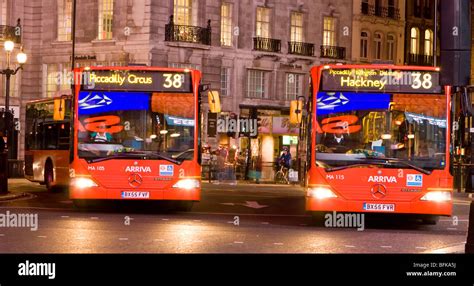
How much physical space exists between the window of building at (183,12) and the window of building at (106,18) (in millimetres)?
3120

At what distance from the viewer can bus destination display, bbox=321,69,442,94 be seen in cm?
2002

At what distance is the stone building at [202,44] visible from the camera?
51.9m

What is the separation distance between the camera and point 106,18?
52.5m

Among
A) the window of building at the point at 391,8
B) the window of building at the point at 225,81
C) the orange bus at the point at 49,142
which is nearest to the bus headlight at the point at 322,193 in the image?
the orange bus at the point at 49,142

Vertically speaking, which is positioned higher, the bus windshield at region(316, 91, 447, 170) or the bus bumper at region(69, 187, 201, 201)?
the bus windshield at region(316, 91, 447, 170)

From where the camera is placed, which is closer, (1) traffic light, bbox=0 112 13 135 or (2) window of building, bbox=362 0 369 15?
(1) traffic light, bbox=0 112 13 135

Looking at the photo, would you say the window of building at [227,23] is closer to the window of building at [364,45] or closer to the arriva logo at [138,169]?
the window of building at [364,45]

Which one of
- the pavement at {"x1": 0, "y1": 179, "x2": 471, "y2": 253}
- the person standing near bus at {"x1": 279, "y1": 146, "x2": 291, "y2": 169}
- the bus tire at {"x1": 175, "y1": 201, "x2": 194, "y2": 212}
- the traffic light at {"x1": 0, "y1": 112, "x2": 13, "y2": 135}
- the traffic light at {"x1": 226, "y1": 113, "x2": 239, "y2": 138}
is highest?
the traffic light at {"x1": 226, "y1": 113, "x2": 239, "y2": 138}

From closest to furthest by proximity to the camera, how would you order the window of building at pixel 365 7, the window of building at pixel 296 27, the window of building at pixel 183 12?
the window of building at pixel 183 12 < the window of building at pixel 296 27 < the window of building at pixel 365 7

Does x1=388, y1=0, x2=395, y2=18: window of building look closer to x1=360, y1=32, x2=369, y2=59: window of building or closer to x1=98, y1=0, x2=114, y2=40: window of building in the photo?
x1=360, y1=32, x2=369, y2=59: window of building

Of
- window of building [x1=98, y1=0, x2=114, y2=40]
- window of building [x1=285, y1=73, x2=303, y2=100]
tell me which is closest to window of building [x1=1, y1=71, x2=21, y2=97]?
window of building [x1=98, y1=0, x2=114, y2=40]

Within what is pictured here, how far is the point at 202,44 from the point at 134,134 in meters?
31.2

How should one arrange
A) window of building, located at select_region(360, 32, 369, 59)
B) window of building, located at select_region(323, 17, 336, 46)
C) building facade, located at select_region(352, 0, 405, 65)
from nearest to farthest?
window of building, located at select_region(323, 17, 336, 46) < building facade, located at select_region(352, 0, 405, 65) < window of building, located at select_region(360, 32, 369, 59)

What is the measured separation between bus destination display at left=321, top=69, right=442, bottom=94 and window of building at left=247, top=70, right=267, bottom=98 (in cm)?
3517
